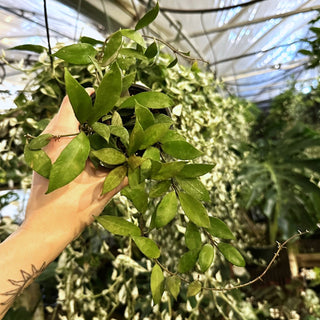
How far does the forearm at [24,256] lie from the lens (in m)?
0.37

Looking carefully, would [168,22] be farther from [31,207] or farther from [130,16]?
[31,207]

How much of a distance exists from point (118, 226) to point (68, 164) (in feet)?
0.40

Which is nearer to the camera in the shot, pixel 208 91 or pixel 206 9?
pixel 208 91

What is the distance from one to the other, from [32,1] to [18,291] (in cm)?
99

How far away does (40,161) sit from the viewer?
357mm

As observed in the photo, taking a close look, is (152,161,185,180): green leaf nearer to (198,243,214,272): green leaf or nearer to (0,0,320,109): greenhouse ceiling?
(198,243,214,272): green leaf

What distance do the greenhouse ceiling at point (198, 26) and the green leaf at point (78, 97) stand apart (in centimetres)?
36

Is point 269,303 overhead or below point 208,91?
below

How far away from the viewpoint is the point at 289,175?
1560mm

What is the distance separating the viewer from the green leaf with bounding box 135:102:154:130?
0.38m

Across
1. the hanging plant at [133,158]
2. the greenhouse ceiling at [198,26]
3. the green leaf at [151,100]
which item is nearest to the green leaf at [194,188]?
the hanging plant at [133,158]

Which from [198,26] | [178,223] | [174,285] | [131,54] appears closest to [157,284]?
[174,285]

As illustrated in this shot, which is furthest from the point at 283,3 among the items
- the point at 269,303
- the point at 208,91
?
the point at 269,303

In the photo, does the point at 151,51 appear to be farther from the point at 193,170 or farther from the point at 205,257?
the point at 205,257
